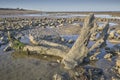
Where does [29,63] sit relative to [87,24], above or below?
below

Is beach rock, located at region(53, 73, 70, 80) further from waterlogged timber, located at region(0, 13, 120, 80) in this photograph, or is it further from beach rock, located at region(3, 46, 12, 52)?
beach rock, located at region(3, 46, 12, 52)

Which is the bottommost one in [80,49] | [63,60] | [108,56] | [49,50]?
[108,56]

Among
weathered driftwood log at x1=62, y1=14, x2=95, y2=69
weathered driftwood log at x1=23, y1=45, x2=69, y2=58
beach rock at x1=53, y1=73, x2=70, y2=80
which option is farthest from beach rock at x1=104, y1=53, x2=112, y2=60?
beach rock at x1=53, y1=73, x2=70, y2=80

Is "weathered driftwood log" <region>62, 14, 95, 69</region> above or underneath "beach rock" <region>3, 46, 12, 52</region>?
above

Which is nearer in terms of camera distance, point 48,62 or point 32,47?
point 48,62

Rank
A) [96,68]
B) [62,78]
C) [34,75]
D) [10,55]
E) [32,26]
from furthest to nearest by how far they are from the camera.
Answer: [32,26] → [10,55] → [96,68] → [34,75] → [62,78]

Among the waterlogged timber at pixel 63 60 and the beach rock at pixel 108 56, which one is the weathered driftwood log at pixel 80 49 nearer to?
the waterlogged timber at pixel 63 60

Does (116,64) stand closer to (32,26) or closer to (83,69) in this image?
(83,69)

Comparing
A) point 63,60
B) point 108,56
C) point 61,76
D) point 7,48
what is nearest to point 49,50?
point 63,60

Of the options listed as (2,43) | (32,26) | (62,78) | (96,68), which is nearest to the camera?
(62,78)

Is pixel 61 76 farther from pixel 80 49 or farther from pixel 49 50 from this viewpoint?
pixel 49 50

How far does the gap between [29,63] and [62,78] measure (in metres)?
5.07

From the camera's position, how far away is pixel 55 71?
19.4m

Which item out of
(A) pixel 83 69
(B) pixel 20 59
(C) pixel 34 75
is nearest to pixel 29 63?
(B) pixel 20 59
